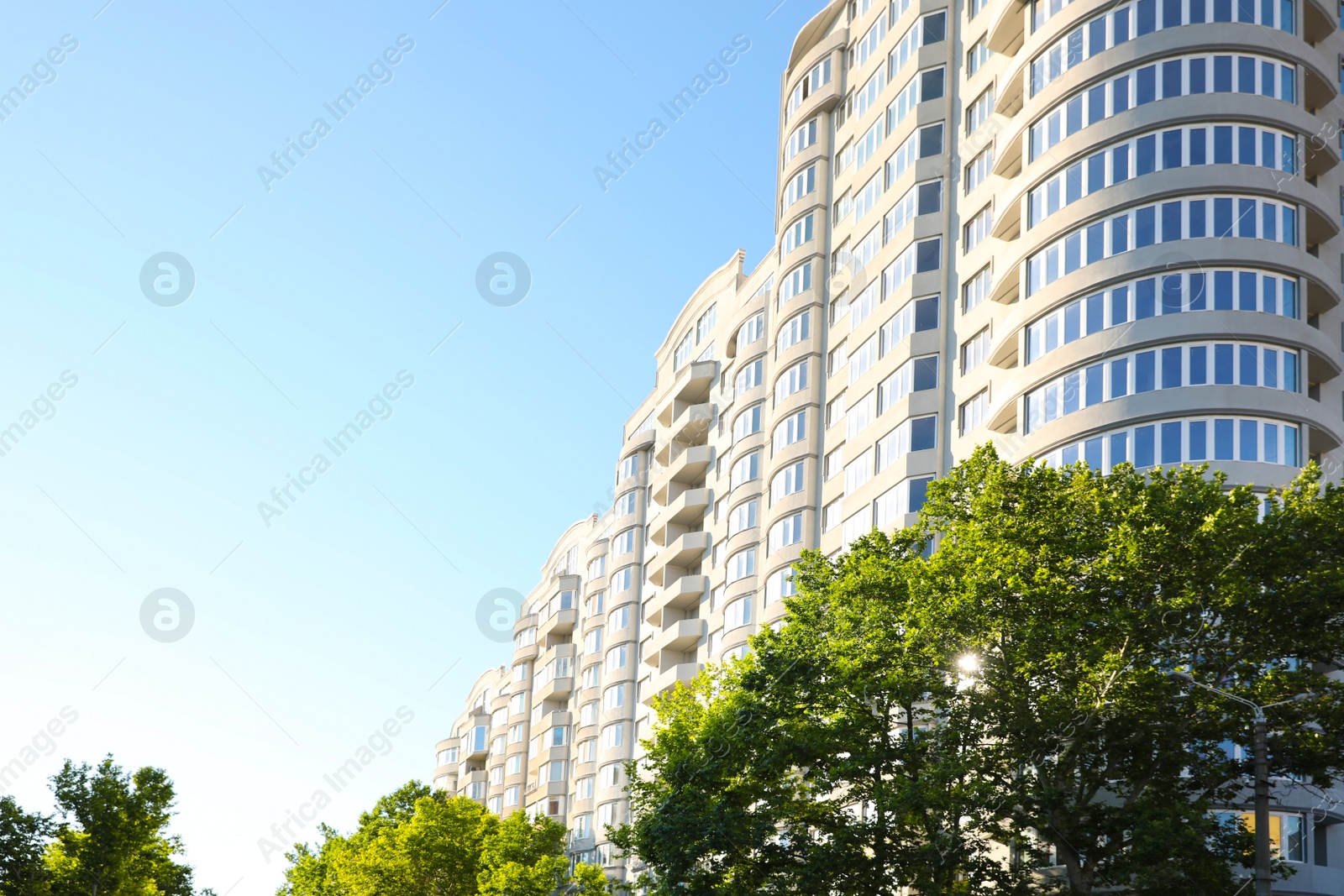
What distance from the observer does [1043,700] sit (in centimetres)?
3506

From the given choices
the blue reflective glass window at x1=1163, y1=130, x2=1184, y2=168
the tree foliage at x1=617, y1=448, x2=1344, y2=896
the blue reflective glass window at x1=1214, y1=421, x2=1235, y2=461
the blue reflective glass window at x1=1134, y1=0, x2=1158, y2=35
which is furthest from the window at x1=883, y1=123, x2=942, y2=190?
the tree foliage at x1=617, y1=448, x2=1344, y2=896

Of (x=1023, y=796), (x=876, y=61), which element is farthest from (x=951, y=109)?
(x=1023, y=796)

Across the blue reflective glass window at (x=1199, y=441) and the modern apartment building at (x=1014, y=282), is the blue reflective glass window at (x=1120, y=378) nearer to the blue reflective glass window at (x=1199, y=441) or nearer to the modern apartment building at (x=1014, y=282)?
the modern apartment building at (x=1014, y=282)

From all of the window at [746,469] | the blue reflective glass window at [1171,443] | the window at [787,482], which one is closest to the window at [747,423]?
the window at [746,469]

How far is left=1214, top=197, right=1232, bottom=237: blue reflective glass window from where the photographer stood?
4459 centimetres

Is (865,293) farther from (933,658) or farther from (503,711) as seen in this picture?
(503,711)

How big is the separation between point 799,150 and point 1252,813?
4176cm

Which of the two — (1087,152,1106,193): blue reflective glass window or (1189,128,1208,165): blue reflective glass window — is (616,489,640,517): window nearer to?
(1087,152,1106,193): blue reflective glass window

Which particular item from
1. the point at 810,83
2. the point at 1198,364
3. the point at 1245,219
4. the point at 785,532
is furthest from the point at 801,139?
the point at 1198,364

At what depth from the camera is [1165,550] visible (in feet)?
114

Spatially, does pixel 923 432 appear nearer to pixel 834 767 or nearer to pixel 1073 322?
pixel 1073 322

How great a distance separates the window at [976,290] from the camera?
5456cm

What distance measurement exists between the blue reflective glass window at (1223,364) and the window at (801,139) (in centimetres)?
3136

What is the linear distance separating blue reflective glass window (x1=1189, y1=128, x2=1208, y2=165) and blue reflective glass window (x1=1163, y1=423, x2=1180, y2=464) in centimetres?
876
